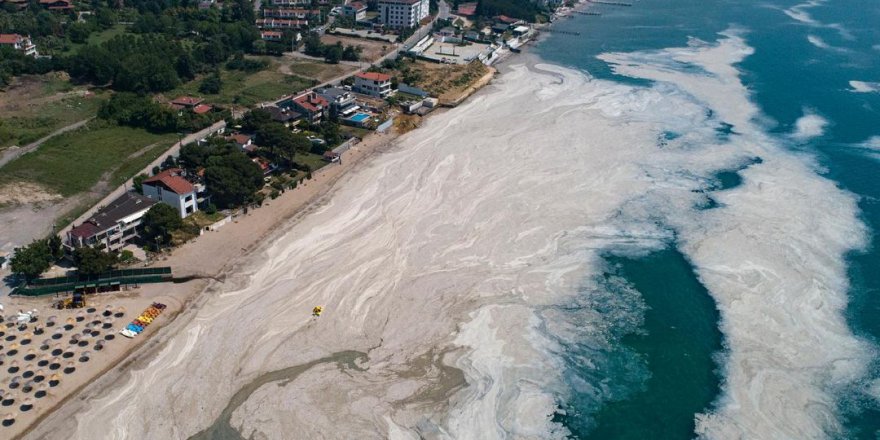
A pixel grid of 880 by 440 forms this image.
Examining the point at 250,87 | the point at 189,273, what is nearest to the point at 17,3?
the point at 250,87

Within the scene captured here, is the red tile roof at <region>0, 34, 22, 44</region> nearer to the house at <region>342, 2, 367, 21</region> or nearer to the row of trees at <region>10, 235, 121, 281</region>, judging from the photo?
the house at <region>342, 2, 367, 21</region>

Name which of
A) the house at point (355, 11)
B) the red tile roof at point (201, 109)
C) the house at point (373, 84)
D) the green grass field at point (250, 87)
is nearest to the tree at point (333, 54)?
the green grass field at point (250, 87)

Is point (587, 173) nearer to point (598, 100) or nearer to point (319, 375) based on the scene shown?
point (598, 100)

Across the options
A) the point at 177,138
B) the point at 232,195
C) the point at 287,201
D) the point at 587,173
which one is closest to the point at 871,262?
the point at 587,173

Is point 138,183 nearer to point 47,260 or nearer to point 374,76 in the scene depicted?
point 47,260

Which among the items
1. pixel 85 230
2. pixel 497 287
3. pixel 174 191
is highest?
pixel 174 191

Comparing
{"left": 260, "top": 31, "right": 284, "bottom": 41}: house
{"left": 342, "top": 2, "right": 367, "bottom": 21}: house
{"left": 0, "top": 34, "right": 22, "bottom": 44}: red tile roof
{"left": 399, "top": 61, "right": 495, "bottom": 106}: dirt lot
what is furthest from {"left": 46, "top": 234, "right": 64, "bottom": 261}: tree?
{"left": 342, "top": 2, "right": 367, "bottom": 21}: house

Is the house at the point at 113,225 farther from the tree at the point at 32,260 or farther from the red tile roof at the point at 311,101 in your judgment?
the red tile roof at the point at 311,101
